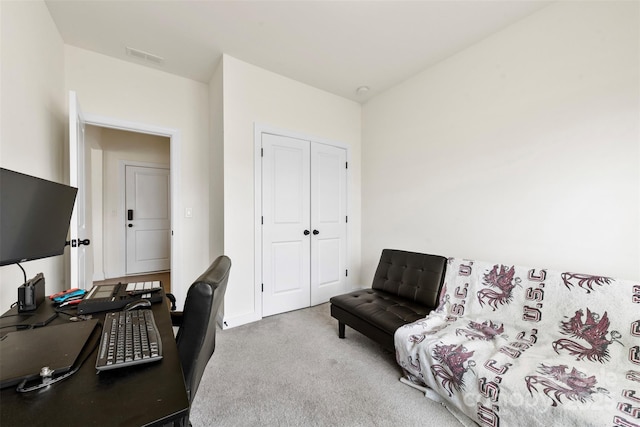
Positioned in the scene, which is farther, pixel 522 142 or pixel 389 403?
pixel 522 142

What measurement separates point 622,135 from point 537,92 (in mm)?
602

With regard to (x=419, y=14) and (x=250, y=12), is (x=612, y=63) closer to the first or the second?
(x=419, y=14)

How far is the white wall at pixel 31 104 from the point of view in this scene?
1.34 m

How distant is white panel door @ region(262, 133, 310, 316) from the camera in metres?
2.82

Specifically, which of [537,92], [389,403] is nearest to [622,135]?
[537,92]

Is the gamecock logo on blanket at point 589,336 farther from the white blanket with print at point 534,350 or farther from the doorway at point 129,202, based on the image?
the doorway at point 129,202

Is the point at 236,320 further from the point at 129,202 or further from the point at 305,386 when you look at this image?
the point at 129,202

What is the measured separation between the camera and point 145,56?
2.53 metres

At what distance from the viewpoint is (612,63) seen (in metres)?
1.63

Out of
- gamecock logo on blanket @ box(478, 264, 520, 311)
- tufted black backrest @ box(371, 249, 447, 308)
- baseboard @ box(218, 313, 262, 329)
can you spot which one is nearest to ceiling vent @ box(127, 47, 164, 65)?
baseboard @ box(218, 313, 262, 329)

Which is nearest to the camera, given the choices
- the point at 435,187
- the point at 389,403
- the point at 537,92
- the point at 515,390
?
the point at 515,390

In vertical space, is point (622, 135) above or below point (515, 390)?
above

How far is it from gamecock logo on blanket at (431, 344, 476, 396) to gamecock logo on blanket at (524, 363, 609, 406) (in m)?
0.27

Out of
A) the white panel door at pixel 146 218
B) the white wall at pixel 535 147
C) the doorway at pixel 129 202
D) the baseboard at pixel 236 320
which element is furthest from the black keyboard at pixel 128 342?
the white panel door at pixel 146 218
